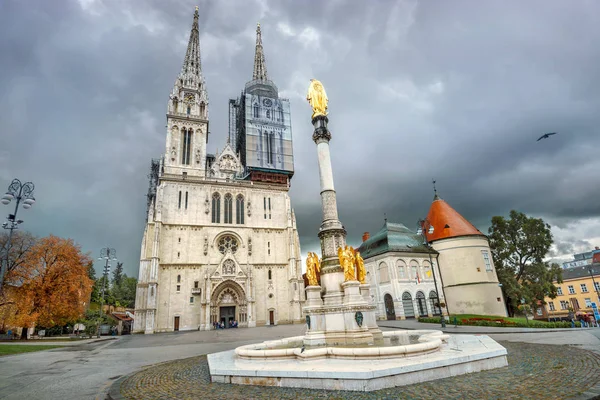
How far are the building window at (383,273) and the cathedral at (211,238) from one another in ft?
34.9

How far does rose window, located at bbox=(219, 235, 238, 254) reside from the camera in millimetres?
40000

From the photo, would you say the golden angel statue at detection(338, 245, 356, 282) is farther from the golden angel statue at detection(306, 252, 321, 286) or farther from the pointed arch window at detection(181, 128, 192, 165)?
the pointed arch window at detection(181, 128, 192, 165)

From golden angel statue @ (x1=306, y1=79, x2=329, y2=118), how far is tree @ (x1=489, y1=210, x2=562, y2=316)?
2795 centimetres

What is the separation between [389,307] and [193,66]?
49.2 meters

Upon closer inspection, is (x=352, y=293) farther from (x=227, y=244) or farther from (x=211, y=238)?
(x=227, y=244)

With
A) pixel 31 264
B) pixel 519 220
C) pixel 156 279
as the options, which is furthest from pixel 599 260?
pixel 31 264

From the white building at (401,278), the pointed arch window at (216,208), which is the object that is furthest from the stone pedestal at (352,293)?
the pointed arch window at (216,208)

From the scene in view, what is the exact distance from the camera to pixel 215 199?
42.2m

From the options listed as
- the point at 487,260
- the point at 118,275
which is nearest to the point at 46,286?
the point at 487,260

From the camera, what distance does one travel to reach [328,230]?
13180mm

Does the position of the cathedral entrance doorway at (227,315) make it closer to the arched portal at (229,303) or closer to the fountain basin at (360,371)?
the arched portal at (229,303)

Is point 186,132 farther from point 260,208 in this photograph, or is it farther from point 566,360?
point 566,360

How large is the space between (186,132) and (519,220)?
4389 cm

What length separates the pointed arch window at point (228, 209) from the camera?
4184cm
